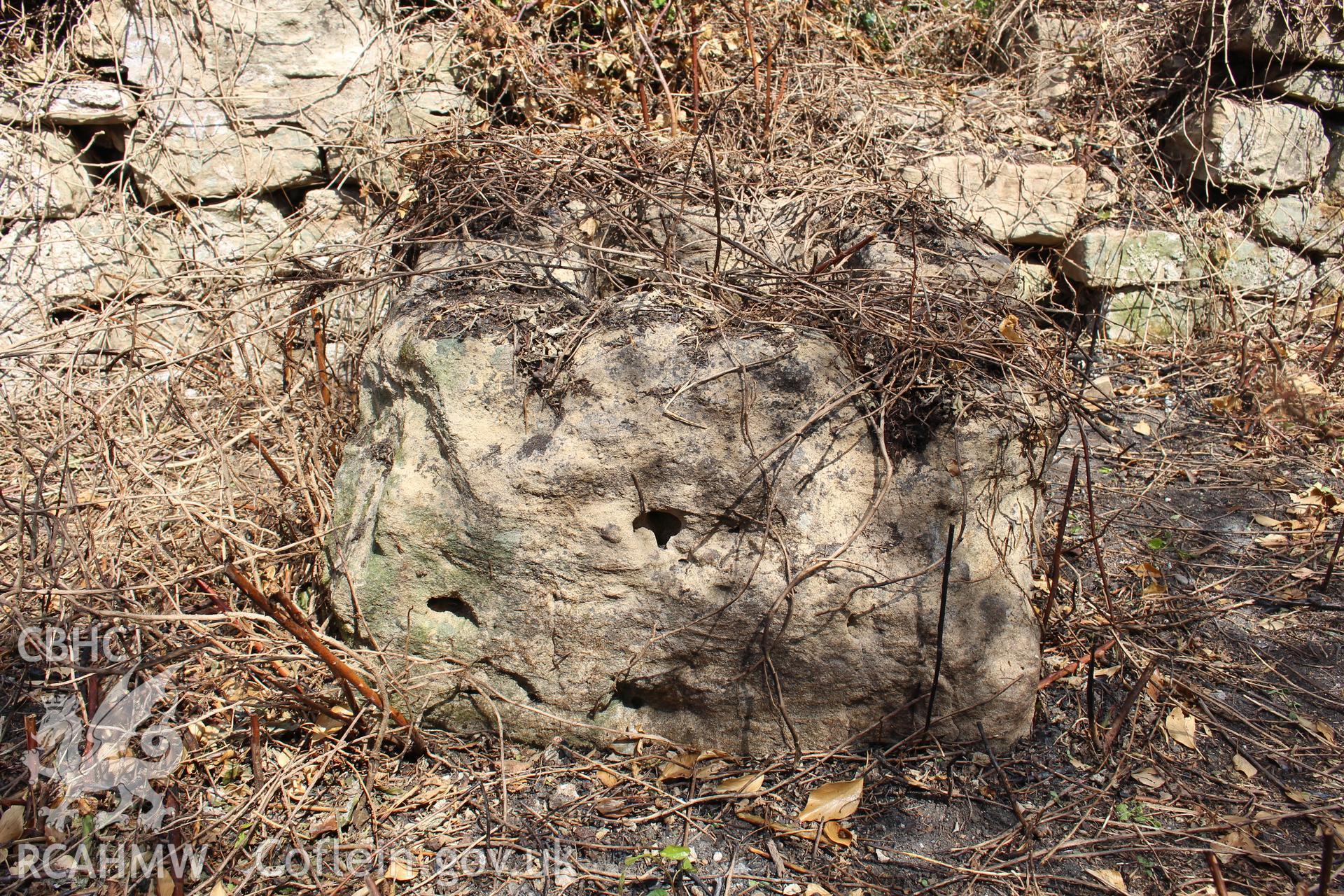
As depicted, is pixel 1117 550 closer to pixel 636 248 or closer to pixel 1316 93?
pixel 636 248

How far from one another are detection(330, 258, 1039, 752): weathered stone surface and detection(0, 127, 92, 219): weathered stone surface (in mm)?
2444

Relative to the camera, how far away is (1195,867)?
2154mm

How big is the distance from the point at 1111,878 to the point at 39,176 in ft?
15.1

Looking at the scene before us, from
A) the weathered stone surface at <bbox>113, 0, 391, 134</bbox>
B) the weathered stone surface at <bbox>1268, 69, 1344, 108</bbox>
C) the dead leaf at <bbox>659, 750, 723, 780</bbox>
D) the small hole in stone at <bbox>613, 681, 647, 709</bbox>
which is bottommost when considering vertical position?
the dead leaf at <bbox>659, 750, 723, 780</bbox>

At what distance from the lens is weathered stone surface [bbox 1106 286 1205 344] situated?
4746mm

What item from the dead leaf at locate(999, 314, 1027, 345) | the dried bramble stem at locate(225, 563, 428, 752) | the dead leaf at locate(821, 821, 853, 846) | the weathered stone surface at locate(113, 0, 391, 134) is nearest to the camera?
the dried bramble stem at locate(225, 563, 428, 752)

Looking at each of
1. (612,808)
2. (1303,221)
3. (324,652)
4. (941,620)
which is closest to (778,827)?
(612,808)

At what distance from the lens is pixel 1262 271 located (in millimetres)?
4875

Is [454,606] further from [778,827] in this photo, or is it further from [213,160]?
[213,160]

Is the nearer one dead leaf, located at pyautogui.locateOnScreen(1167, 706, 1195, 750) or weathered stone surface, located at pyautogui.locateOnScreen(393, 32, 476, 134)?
dead leaf, located at pyautogui.locateOnScreen(1167, 706, 1195, 750)

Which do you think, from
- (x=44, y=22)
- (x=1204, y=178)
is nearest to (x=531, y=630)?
(x=44, y=22)

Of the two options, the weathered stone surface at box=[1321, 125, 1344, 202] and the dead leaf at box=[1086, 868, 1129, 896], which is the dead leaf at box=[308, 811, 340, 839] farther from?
the weathered stone surface at box=[1321, 125, 1344, 202]

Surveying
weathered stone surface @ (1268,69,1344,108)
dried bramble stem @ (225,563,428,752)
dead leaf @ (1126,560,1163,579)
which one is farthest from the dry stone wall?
weathered stone surface @ (1268,69,1344,108)

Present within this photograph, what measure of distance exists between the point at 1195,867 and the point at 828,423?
4.57ft
